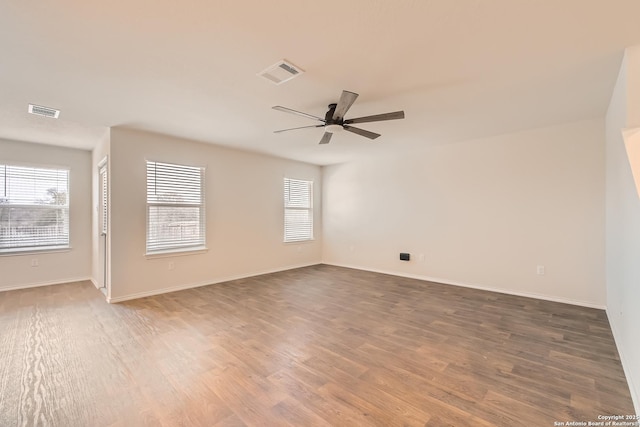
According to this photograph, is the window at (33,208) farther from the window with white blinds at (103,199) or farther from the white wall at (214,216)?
the white wall at (214,216)

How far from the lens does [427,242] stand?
5281mm

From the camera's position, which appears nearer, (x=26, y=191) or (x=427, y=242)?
(x=26, y=191)

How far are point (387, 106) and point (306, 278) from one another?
11.5ft

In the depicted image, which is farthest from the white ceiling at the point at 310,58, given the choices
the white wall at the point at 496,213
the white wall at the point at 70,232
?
the white wall at the point at 70,232

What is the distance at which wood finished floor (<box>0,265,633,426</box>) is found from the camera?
1.77m

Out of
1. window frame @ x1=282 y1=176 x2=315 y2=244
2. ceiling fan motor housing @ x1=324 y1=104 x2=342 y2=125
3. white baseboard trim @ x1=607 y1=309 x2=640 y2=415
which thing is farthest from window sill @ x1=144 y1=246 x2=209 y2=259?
white baseboard trim @ x1=607 y1=309 x2=640 y2=415

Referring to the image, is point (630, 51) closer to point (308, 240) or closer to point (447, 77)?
point (447, 77)

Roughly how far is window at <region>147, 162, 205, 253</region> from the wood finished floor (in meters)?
1.07

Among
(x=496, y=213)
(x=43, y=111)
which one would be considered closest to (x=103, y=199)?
(x=43, y=111)

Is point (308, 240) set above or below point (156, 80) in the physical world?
below

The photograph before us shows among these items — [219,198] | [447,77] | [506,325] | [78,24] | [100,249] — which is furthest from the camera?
[219,198]

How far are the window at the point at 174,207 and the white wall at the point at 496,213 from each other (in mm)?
3337

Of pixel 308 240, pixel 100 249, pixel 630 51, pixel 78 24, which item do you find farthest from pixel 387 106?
pixel 100 249

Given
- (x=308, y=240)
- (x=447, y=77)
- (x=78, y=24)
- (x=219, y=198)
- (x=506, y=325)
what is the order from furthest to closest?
(x=308, y=240)
(x=219, y=198)
(x=506, y=325)
(x=447, y=77)
(x=78, y=24)
